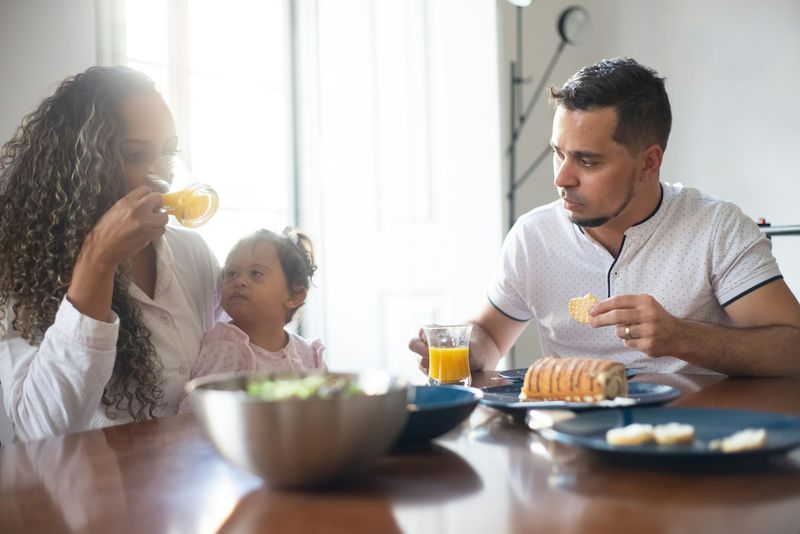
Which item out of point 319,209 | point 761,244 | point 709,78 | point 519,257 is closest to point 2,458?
point 519,257

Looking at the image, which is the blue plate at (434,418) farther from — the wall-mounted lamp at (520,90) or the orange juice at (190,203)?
the wall-mounted lamp at (520,90)

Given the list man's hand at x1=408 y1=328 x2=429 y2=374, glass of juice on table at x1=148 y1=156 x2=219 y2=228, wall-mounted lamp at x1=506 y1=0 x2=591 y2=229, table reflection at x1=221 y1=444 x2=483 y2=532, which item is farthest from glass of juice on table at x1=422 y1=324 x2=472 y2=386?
wall-mounted lamp at x1=506 y1=0 x2=591 y2=229

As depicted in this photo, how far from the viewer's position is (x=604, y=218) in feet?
6.63

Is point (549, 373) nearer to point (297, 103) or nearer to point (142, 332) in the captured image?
point (142, 332)

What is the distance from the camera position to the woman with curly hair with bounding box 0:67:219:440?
1306 mm

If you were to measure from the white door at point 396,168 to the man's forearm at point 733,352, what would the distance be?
159 cm

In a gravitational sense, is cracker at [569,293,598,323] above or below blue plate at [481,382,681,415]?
above

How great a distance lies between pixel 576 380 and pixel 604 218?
0.98m

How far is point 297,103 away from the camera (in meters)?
3.99

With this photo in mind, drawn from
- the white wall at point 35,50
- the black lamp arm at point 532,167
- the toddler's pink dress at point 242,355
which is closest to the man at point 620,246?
the toddler's pink dress at point 242,355

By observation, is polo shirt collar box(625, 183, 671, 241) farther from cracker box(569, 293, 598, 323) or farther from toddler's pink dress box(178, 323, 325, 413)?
toddler's pink dress box(178, 323, 325, 413)

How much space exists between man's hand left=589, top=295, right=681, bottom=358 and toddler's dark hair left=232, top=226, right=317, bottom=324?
0.83 meters

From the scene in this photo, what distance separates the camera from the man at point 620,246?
192cm

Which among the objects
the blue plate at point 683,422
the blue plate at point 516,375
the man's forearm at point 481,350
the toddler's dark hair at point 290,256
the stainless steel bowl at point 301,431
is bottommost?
the man's forearm at point 481,350
